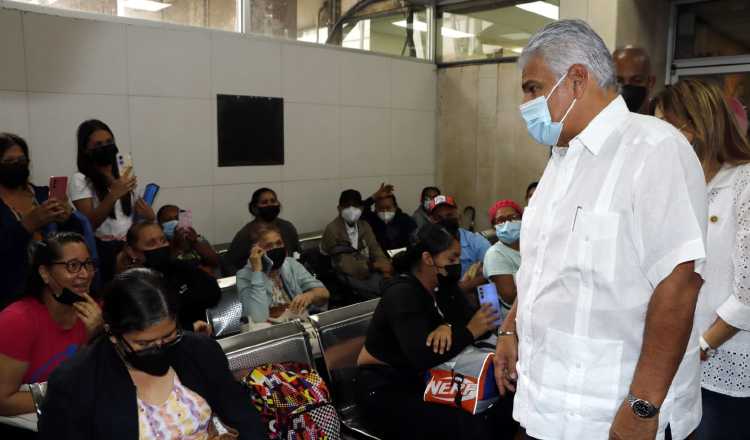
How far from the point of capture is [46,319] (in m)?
2.29

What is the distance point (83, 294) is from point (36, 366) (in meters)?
0.31

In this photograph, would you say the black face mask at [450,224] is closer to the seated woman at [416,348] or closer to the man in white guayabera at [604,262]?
the seated woman at [416,348]

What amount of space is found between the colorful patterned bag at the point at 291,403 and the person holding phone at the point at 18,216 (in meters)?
1.45

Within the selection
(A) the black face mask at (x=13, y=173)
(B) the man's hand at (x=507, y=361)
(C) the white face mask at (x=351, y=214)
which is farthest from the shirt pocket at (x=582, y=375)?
(C) the white face mask at (x=351, y=214)

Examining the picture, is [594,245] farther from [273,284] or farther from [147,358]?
[273,284]

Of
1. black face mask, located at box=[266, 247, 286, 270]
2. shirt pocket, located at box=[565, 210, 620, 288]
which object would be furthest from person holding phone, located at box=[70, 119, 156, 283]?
shirt pocket, located at box=[565, 210, 620, 288]

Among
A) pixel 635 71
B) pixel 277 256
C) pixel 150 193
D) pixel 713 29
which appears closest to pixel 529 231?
pixel 635 71

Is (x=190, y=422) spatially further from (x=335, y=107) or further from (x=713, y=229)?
(x=335, y=107)

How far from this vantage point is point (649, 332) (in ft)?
4.25

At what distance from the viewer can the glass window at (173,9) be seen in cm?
486

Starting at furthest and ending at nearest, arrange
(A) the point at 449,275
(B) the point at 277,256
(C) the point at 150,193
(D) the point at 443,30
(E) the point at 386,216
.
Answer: (D) the point at 443,30
(E) the point at 386,216
(C) the point at 150,193
(B) the point at 277,256
(A) the point at 449,275

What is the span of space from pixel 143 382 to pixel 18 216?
176 cm

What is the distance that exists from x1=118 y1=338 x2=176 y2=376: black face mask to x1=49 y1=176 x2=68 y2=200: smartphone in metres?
1.65

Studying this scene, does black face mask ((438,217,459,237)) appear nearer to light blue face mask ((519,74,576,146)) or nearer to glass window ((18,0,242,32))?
glass window ((18,0,242,32))
